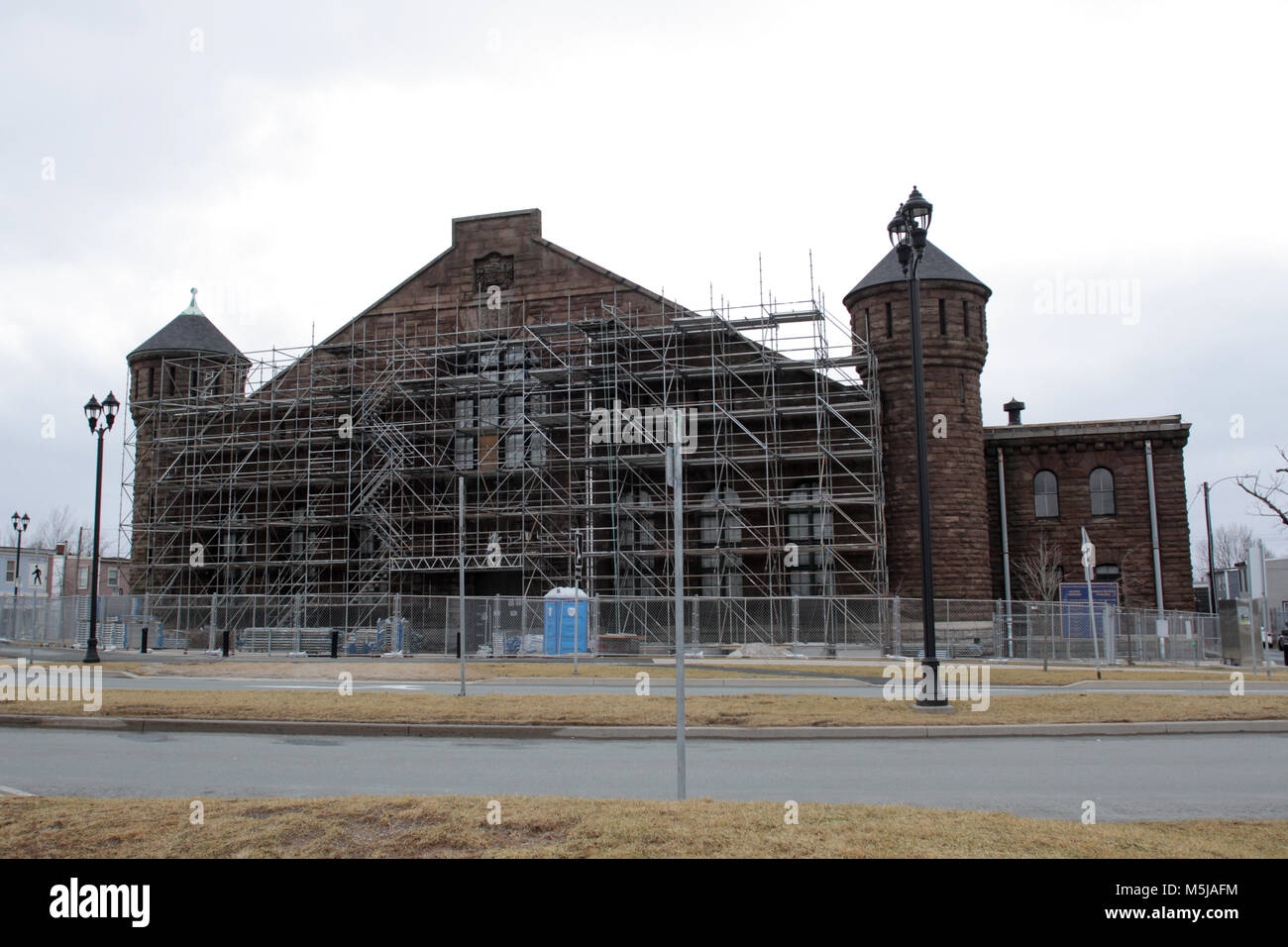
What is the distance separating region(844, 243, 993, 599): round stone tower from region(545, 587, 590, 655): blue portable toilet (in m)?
11.9

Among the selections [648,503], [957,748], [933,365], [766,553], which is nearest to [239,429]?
[648,503]

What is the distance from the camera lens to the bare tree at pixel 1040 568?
139 ft

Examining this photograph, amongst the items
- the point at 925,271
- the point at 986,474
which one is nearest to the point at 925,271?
the point at 925,271

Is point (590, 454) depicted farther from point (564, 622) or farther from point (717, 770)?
point (717, 770)

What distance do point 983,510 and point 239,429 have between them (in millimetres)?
30820

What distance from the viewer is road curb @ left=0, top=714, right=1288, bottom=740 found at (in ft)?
47.1

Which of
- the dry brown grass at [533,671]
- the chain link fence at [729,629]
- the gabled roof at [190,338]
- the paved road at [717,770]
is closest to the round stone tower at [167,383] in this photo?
the gabled roof at [190,338]

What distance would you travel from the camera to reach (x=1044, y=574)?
4172cm

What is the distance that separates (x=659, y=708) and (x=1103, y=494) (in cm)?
3292

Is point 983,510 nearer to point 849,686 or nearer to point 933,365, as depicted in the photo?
point 933,365

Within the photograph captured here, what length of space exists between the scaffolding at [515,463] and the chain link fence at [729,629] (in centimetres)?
178

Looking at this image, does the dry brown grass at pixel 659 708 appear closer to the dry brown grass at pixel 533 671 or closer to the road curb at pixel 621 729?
the road curb at pixel 621 729

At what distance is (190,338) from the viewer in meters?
48.6
